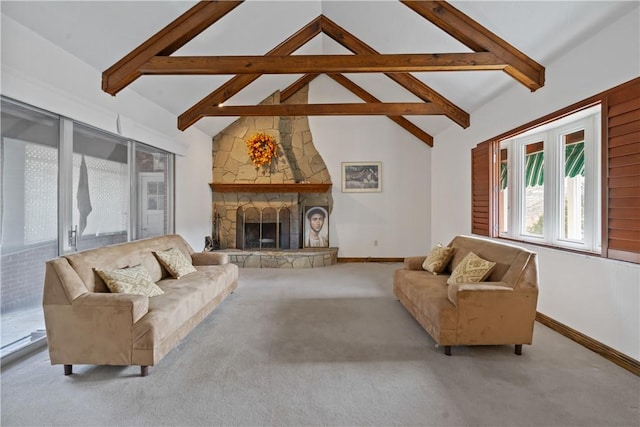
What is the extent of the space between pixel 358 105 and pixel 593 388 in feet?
14.1

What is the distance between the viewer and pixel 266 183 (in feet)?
20.4

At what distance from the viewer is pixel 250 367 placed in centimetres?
222

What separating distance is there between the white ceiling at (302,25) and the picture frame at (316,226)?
2.52 meters

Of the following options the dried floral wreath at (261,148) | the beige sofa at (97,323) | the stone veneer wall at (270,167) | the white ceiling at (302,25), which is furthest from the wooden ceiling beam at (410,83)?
the beige sofa at (97,323)

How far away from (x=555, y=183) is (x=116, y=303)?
4241 mm

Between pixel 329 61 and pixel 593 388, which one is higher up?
pixel 329 61

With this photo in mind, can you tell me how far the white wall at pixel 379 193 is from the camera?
254 inches

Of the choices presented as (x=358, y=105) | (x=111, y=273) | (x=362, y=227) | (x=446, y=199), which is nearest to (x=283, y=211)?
(x=362, y=227)

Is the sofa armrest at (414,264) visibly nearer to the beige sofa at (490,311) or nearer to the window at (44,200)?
the beige sofa at (490,311)

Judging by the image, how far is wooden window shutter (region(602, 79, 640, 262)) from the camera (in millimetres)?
2201

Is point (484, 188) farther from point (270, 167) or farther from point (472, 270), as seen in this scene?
point (270, 167)

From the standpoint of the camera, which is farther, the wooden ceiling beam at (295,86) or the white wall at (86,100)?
the wooden ceiling beam at (295,86)

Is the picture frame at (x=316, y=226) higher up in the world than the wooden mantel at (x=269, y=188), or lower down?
lower down

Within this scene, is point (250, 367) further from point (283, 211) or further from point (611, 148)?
point (283, 211)
